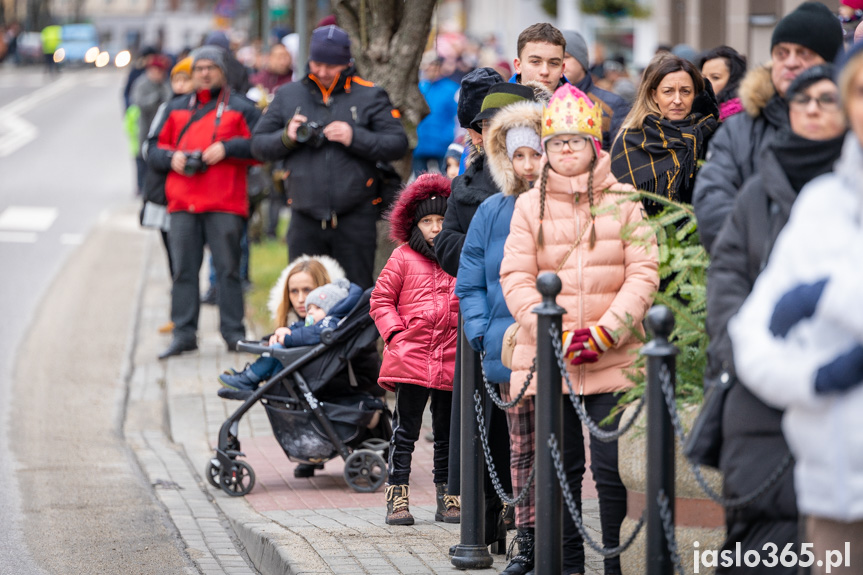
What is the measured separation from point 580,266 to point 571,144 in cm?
46

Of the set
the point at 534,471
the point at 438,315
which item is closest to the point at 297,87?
the point at 438,315

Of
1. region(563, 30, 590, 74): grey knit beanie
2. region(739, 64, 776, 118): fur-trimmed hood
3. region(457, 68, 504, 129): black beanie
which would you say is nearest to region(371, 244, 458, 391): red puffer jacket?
region(457, 68, 504, 129): black beanie

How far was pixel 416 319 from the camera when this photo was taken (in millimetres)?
6500

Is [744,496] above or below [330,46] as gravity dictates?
below

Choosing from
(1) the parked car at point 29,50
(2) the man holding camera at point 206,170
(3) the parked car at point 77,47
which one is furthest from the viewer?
(1) the parked car at point 29,50

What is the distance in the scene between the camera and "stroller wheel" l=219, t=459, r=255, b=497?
24.7ft

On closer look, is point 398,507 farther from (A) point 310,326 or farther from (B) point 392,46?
(B) point 392,46

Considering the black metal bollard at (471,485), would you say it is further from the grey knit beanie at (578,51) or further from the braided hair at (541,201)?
the grey knit beanie at (578,51)

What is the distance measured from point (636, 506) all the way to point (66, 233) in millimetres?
15570

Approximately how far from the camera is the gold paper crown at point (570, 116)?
4.99 meters

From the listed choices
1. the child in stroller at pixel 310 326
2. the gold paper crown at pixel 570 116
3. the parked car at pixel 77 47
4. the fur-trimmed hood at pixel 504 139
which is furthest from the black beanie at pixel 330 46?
the parked car at pixel 77 47

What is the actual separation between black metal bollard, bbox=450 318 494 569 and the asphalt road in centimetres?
151

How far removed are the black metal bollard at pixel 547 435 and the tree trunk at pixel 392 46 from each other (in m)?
5.21

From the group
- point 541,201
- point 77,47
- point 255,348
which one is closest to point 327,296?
point 255,348
